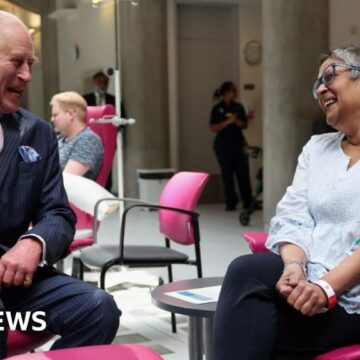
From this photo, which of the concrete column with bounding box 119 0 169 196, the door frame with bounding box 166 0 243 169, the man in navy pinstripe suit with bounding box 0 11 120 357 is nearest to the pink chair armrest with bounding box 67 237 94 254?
the man in navy pinstripe suit with bounding box 0 11 120 357

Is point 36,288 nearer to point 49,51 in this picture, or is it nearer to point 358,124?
point 358,124

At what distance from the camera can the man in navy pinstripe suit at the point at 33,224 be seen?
1.88 m

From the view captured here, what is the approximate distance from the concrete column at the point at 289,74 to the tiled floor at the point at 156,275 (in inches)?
33.5

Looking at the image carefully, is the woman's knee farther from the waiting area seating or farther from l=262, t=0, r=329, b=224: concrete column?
l=262, t=0, r=329, b=224: concrete column

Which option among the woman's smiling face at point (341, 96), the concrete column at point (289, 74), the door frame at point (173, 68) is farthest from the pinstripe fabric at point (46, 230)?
the door frame at point (173, 68)

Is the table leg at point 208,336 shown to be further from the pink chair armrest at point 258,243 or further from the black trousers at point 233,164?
the black trousers at point 233,164

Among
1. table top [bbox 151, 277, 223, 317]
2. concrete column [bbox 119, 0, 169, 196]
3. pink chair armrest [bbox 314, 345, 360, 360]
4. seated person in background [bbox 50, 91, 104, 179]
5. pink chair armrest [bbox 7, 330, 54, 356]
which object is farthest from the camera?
concrete column [bbox 119, 0, 169, 196]

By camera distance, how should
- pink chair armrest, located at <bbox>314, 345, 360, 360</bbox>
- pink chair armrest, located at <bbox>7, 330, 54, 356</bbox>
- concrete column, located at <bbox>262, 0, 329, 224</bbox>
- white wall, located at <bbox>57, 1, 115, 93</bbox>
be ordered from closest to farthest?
pink chair armrest, located at <bbox>314, 345, 360, 360</bbox>
pink chair armrest, located at <bbox>7, 330, 54, 356</bbox>
white wall, located at <bbox>57, 1, 115, 93</bbox>
concrete column, located at <bbox>262, 0, 329, 224</bbox>

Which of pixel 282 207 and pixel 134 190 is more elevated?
pixel 282 207

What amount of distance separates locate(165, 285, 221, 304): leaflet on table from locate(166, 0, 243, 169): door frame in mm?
7858

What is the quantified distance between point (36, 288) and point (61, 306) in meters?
0.10

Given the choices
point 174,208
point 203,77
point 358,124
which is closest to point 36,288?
point 358,124

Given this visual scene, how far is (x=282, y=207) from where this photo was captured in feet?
7.57

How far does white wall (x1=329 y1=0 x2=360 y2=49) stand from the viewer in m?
7.31
